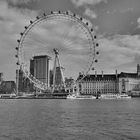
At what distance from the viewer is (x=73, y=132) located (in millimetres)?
26609

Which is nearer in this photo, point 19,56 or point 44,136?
point 44,136

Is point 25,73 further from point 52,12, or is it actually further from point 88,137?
point 88,137

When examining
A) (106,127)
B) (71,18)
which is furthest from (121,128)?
(71,18)

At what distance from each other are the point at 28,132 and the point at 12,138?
2.66 m

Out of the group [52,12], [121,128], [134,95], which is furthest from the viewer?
[134,95]

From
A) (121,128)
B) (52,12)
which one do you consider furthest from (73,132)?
(52,12)

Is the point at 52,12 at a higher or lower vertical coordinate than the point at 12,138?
higher

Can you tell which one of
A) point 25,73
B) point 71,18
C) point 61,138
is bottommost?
point 61,138

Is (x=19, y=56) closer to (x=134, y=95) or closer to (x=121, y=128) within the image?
(x=121, y=128)

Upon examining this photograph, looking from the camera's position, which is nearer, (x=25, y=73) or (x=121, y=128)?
(x=121, y=128)

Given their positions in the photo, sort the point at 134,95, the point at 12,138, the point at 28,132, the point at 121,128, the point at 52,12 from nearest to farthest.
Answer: the point at 12,138 < the point at 28,132 < the point at 121,128 < the point at 52,12 < the point at 134,95

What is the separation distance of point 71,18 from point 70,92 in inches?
2731

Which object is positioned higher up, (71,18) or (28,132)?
(71,18)

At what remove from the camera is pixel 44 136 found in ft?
81.6
